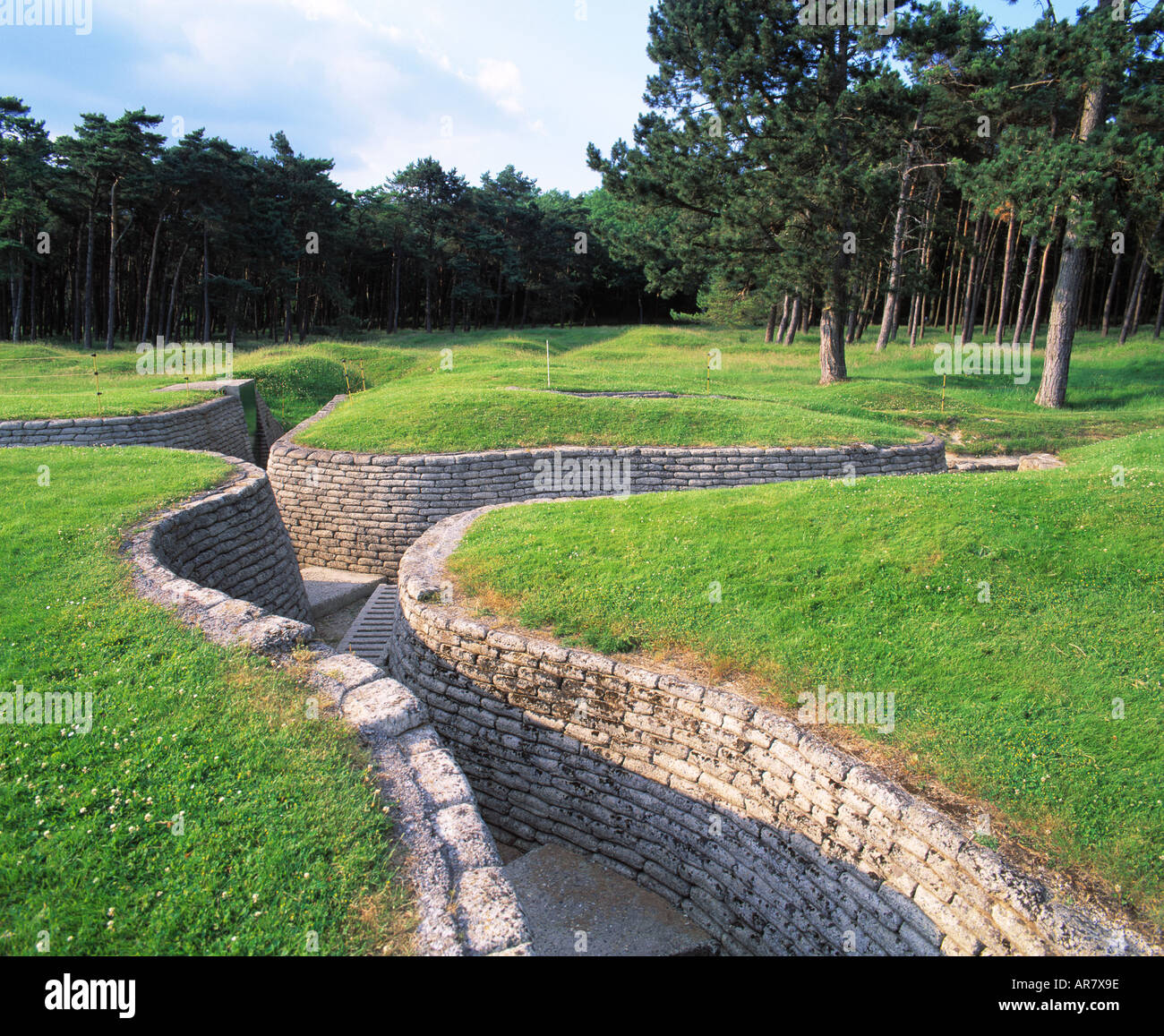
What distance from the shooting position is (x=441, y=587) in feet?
24.5

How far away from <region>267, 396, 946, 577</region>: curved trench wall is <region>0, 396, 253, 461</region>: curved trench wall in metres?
2.82

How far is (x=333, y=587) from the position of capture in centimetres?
1162

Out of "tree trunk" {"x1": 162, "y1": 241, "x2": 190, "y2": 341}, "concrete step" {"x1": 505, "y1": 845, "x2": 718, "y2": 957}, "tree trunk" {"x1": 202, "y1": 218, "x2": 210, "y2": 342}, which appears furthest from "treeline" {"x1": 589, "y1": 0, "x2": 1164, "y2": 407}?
"tree trunk" {"x1": 162, "y1": 241, "x2": 190, "y2": 341}

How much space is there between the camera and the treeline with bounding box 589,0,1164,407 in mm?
16062

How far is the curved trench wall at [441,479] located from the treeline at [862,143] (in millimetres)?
9088

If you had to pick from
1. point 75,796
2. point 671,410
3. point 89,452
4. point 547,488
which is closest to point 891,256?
point 671,410

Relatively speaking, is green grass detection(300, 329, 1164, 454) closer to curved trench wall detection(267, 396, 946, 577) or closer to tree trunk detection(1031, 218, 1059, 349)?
curved trench wall detection(267, 396, 946, 577)

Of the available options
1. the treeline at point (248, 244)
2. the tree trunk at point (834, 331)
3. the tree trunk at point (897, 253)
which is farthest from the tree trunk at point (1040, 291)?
the treeline at point (248, 244)

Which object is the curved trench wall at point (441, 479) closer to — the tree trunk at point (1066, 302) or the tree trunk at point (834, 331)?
the tree trunk at point (834, 331)

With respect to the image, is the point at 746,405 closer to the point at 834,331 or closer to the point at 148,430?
the point at 834,331

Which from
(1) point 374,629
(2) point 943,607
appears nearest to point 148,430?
(1) point 374,629

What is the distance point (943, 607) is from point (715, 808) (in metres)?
2.75

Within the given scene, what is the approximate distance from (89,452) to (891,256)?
65.9ft

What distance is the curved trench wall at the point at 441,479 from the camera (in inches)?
478
